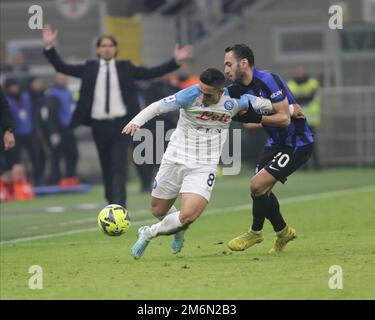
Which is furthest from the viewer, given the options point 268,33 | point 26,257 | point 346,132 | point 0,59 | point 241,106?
point 268,33

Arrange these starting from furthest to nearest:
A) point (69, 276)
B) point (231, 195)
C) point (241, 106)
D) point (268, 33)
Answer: point (268, 33) → point (231, 195) → point (241, 106) → point (69, 276)

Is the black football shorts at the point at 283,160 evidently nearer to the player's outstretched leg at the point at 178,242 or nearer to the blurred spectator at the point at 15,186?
the player's outstretched leg at the point at 178,242

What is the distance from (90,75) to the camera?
17.6m

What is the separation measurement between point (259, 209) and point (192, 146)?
1170 millimetres

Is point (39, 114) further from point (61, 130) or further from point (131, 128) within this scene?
point (131, 128)

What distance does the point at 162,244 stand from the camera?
15500mm

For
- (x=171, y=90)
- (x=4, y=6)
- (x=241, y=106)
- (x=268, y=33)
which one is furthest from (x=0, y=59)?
(x=241, y=106)

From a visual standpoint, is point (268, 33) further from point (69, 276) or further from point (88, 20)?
point (69, 276)

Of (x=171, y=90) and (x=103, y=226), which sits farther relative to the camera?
(x=171, y=90)

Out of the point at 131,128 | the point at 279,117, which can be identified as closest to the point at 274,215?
the point at 279,117

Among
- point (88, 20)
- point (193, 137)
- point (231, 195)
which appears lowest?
point (231, 195)

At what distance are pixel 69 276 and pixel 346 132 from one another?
1896cm

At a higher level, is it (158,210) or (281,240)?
(158,210)

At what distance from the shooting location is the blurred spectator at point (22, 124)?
25.4 m
